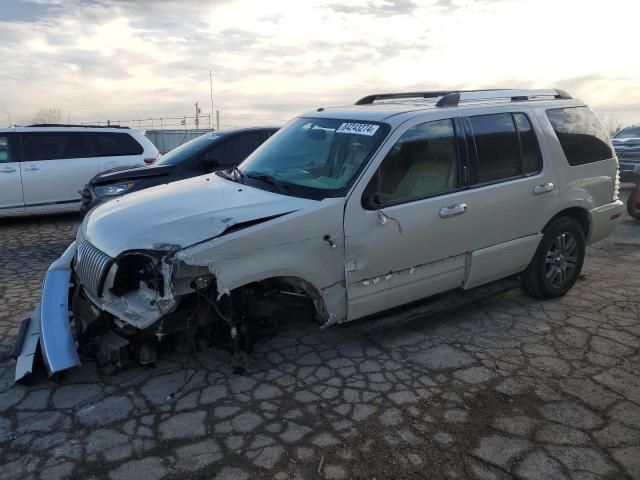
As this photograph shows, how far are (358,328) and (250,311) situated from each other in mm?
935

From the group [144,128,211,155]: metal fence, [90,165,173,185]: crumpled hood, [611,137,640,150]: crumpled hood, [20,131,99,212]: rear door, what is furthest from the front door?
[144,128,211,155]: metal fence

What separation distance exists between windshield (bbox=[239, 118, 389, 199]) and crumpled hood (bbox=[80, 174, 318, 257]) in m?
0.19

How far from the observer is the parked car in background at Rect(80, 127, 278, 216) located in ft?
23.3

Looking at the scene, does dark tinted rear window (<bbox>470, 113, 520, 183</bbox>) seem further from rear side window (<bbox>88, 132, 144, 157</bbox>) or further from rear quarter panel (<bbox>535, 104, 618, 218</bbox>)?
rear side window (<bbox>88, 132, 144, 157</bbox>)

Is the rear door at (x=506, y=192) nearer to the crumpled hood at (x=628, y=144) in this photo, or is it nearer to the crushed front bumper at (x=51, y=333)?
the crushed front bumper at (x=51, y=333)

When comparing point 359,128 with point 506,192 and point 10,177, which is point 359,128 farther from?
point 10,177

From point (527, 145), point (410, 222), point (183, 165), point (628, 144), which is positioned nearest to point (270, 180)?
point (410, 222)

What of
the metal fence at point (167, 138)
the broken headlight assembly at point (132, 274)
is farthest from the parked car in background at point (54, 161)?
the metal fence at point (167, 138)

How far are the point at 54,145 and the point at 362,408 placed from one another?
8045 millimetres

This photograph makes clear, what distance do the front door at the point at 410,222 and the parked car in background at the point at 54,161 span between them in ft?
22.8

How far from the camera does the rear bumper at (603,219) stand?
519 cm

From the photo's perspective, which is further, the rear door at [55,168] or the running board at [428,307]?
the rear door at [55,168]

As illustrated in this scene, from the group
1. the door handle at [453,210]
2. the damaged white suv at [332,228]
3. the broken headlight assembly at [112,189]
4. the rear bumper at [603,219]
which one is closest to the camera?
the damaged white suv at [332,228]

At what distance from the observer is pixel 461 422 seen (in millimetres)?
3131
